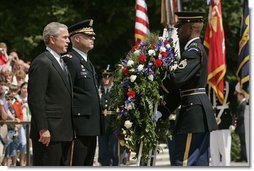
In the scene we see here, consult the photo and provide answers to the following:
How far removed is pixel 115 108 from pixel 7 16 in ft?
44.2

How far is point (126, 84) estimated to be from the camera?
768 cm

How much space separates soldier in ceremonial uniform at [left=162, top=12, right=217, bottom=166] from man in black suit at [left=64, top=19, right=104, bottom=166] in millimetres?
774

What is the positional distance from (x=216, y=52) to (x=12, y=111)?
3.91 metres

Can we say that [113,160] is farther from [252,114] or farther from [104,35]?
[104,35]

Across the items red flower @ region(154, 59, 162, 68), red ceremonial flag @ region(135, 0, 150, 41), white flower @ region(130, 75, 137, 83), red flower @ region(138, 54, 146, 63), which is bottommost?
white flower @ region(130, 75, 137, 83)

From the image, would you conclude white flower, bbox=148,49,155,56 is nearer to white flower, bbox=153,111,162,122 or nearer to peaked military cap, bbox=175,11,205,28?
peaked military cap, bbox=175,11,205,28

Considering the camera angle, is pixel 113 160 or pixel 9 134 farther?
pixel 113 160

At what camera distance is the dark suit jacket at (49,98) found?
22.6 feet

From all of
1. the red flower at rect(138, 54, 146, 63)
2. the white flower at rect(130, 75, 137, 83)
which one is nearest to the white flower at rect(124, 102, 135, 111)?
the white flower at rect(130, 75, 137, 83)

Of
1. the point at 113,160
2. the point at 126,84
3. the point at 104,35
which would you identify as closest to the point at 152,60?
the point at 126,84

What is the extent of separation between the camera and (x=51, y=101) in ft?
23.1

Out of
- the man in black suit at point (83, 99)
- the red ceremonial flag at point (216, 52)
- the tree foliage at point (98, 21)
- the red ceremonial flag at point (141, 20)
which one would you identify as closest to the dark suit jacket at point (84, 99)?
the man in black suit at point (83, 99)

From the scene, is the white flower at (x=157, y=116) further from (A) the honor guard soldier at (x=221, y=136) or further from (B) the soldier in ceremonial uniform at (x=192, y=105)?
(A) the honor guard soldier at (x=221, y=136)

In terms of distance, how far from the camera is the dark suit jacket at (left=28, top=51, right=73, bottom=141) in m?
6.89
